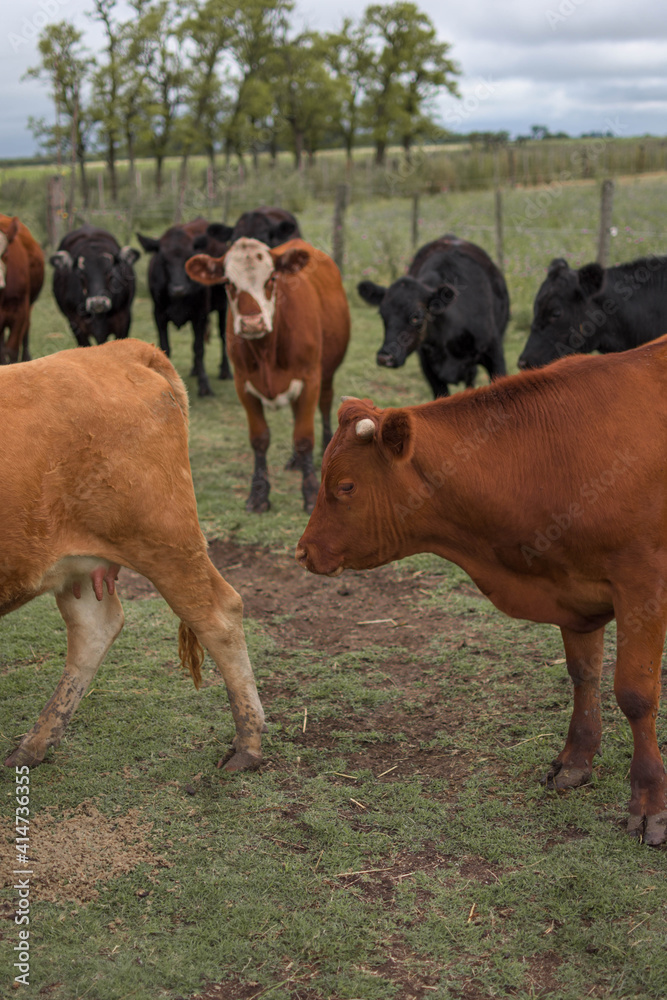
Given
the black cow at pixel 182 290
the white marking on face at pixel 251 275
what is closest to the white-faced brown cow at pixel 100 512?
the white marking on face at pixel 251 275

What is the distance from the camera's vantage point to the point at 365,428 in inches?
124

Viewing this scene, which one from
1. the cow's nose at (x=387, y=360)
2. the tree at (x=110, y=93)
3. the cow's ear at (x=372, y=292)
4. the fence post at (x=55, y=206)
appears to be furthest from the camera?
the tree at (x=110, y=93)

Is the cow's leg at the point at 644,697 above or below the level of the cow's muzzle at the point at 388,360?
below

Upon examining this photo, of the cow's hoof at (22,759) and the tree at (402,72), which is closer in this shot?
the cow's hoof at (22,759)

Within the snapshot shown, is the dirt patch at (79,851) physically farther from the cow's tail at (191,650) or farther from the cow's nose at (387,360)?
the cow's nose at (387,360)

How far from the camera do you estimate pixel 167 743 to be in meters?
3.90

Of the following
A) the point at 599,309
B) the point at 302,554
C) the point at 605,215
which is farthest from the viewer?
the point at 605,215

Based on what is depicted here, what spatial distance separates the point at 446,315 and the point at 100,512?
17.4 ft

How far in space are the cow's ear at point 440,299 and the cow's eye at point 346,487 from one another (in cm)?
487

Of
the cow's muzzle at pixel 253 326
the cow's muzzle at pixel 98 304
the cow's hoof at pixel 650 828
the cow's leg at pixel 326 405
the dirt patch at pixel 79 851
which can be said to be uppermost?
the cow's muzzle at pixel 98 304

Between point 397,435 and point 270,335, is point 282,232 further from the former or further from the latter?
point 397,435

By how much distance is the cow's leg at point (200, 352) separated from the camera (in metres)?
10.8

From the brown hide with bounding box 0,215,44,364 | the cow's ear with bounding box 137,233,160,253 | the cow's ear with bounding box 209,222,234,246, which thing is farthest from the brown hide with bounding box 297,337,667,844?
the cow's ear with bounding box 137,233,160,253

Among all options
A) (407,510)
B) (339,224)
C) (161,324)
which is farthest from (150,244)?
(407,510)
